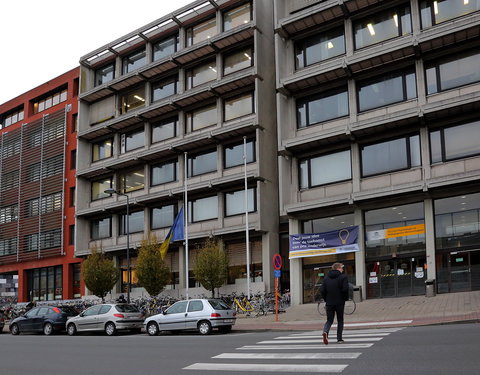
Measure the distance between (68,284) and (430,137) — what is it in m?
31.4

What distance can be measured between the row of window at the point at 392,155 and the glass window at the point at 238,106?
5781 millimetres

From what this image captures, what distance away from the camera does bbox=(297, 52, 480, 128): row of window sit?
28.5m

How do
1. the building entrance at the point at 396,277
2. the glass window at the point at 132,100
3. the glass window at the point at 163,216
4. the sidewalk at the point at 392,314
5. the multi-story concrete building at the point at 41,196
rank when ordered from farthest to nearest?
the multi-story concrete building at the point at 41,196 < the glass window at the point at 132,100 < the glass window at the point at 163,216 < the building entrance at the point at 396,277 < the sidewalk at the point at 392,314

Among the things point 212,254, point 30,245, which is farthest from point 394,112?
point 30,245

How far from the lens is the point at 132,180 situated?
142 feet

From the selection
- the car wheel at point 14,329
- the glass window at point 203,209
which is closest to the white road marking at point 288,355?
the car wheel at point 14,329

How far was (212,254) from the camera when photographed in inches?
1348

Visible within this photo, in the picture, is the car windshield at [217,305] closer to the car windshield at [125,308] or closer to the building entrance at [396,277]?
the car windshield at [125,308]

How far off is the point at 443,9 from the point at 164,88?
20.6 metres

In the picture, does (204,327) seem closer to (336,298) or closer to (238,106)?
(336,298)

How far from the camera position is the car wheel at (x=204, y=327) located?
20.5 meters

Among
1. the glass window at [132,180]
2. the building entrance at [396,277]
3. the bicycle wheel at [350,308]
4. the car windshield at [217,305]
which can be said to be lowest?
the bicycle wheel at [350,308]

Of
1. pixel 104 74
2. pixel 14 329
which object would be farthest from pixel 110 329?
pixel 104 74

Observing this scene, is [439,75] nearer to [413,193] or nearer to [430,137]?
[430,137]
